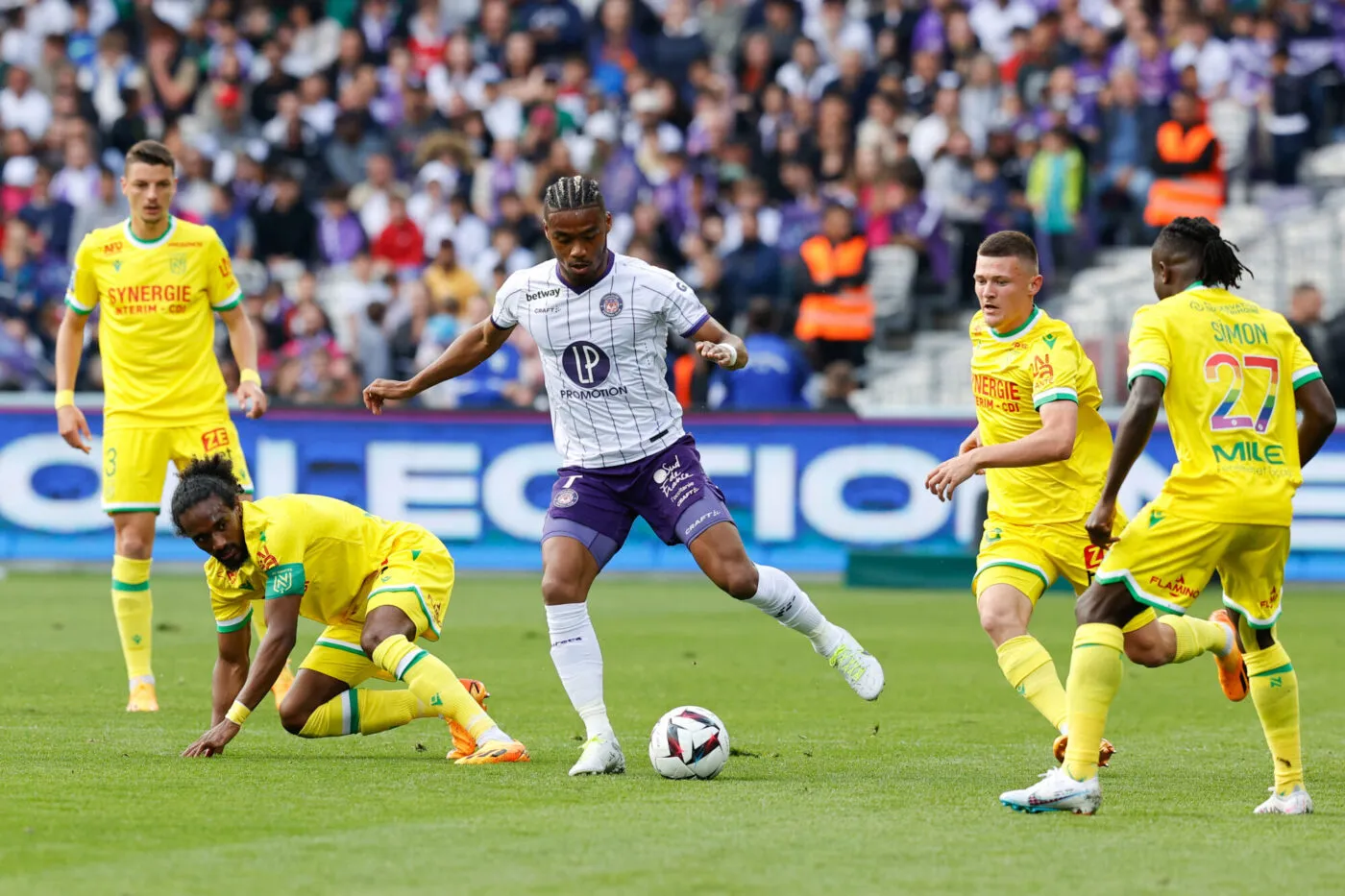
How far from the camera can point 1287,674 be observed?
6719mm

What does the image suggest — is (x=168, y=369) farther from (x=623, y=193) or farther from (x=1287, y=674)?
(x=623, y=193)

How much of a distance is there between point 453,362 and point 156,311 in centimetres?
260

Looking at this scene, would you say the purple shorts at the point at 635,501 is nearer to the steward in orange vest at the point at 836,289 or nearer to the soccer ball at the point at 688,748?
→ the soccer ball at the point at 688,748

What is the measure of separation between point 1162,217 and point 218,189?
9935 millimetres

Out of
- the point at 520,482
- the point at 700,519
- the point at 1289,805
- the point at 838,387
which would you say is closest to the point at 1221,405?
the point at 1289,805

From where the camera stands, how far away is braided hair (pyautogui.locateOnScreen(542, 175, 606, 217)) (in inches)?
297

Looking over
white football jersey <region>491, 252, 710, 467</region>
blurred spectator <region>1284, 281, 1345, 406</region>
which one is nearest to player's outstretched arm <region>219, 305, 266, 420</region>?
white football jersey <region>491, 252, 710, 467</region>

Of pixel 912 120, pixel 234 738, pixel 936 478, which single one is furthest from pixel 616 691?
pixel 912 120

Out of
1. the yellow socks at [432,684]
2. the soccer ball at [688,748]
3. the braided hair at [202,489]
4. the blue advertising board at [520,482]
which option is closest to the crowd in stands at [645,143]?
the blue advertising board at [520,482]

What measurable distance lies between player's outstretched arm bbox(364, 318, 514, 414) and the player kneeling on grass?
503 millimetres

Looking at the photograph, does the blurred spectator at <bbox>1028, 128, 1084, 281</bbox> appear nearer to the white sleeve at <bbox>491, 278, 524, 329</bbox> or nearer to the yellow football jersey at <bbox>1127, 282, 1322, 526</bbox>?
the white sleeve at <bbox>491, 278, 524, 329</bbox>

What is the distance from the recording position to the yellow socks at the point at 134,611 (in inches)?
386

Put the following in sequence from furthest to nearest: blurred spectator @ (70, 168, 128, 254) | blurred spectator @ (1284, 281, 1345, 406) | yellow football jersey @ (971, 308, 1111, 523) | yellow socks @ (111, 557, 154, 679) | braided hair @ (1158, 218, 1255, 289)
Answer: blurred spectator @ (70, 168, 128, 254)
blurred spectator @ (1284, 281, 1345, 406)
yellow socks @ (111, 557, 154, 679)
yellow football jersey @ (971, 308, 1111, 523)
braided hair @ (1158, 218, 1255, 289)

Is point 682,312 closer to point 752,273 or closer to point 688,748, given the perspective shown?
point 688,748
